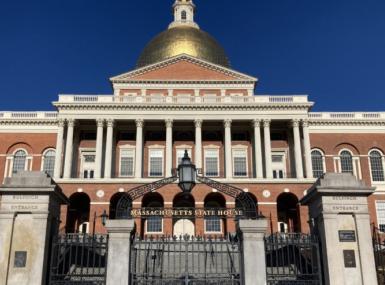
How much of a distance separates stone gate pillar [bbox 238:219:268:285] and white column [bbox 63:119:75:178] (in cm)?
3832

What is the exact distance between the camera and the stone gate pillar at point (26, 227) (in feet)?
40.0

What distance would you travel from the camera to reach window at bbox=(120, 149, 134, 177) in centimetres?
5306

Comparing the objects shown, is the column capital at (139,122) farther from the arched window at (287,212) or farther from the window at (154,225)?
the arched window at (287,212)

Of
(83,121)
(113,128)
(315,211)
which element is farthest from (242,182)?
(315,211)

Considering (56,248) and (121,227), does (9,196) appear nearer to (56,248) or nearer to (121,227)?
(56,248)

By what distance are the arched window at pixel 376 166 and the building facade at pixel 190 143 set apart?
0.11 metres

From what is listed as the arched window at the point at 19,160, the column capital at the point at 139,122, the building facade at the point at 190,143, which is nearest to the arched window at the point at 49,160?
the building facade at the point at 190,143

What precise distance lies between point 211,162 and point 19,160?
20.9 metres

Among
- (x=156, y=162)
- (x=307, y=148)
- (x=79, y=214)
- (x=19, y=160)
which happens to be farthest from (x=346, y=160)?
(x=19, y=160)

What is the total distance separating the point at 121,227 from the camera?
12.9 meters

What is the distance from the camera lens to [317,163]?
54.2 metres

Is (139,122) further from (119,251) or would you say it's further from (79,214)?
(119,251)

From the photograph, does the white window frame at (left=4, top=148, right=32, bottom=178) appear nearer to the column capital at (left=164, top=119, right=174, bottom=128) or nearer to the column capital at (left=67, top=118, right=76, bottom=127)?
the column capital at (left=67, top=118, right=76, bottom=127)

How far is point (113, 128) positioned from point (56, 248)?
3978cm
